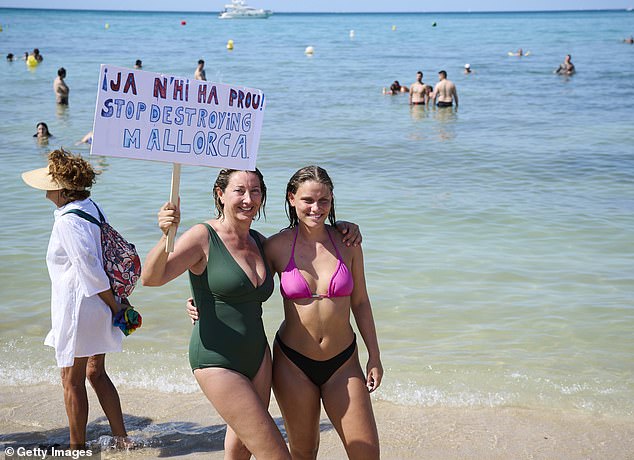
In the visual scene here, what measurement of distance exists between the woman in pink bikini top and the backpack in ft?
3.05

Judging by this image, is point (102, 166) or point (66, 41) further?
point (66, 41)

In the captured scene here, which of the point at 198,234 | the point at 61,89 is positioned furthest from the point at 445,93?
the point at 198,234

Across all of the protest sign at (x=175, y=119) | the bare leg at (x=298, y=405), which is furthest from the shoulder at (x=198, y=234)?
the bare leg at (x=298, y=405)

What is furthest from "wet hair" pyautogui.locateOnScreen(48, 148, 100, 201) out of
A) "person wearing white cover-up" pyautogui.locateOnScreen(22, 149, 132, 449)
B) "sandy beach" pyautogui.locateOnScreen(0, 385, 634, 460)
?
"sandy beach" pyautogui.locateOnScreen(0, 385, 634, 460)

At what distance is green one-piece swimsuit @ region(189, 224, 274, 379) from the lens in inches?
141

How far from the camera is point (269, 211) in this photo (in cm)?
1124

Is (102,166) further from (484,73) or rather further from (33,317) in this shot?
(484,73)

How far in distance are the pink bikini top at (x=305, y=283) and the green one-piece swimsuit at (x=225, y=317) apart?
135 mm

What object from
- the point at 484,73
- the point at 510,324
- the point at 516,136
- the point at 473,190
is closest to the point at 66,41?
the point at 484,73

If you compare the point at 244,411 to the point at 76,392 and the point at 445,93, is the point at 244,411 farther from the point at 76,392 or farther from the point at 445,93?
the point at 445,93

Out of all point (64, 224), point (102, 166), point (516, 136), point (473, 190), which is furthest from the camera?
point (516, 136)

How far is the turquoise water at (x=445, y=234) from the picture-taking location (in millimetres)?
6309

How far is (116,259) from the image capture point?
4.31 metres

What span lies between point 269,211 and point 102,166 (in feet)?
15.6
